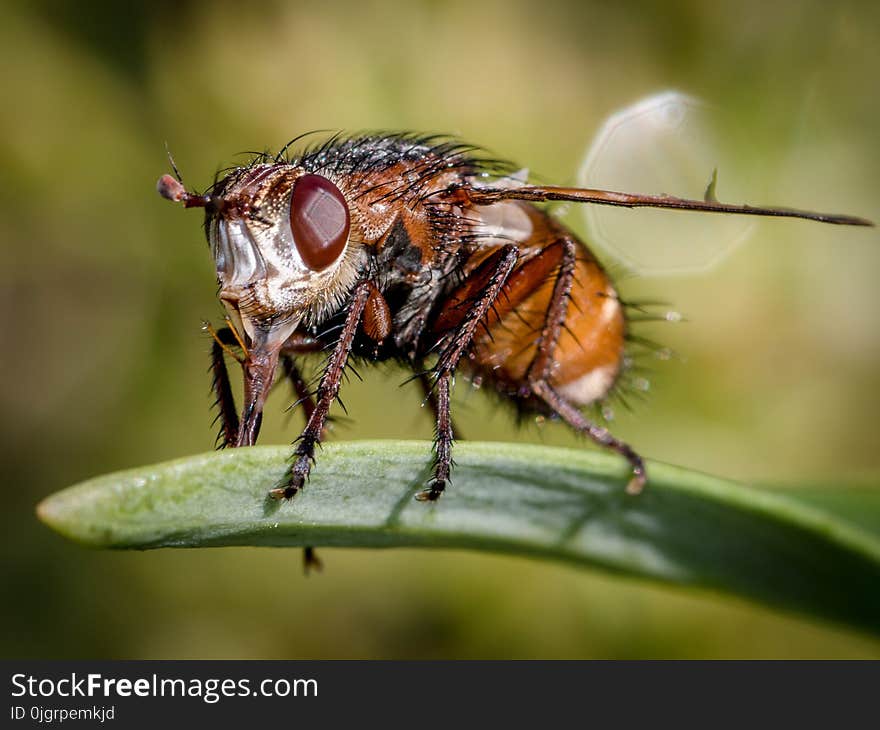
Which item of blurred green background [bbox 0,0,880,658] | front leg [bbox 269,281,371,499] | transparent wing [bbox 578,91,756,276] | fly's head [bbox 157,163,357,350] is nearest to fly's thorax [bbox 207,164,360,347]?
fly's head [bbox 157,163,357,350]

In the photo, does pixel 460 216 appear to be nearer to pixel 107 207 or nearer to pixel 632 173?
pixel 632 173

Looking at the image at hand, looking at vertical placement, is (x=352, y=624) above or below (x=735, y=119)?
below

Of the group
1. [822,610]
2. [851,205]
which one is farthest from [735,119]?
[822,610]

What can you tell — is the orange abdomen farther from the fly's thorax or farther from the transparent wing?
the fly's thorax

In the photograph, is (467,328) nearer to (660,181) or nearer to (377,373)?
(660,181)

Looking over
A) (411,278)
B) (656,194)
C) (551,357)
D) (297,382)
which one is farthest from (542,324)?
(297,382)

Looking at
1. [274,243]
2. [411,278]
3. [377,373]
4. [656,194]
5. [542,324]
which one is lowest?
[377,373]
